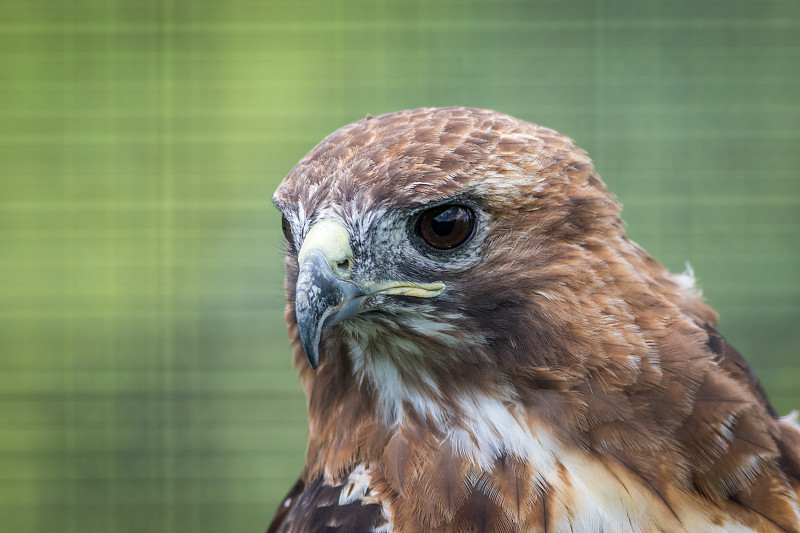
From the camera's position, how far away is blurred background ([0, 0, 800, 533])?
3.33 meters

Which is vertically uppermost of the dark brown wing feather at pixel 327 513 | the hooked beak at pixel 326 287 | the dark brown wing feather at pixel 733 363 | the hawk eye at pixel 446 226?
Result: the hawk eye at pixel 446 226

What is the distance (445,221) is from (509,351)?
0.70 ft

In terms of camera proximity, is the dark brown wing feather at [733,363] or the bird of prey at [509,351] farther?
the dark brown wing feather at [733,363]

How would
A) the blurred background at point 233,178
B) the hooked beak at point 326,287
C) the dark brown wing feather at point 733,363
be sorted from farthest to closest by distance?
the blurred background at point 233,178 → the dark brown wing feather at point 733,363 → the hooked beak at point 326,287

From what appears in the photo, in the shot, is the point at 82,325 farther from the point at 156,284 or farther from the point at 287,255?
the point at 287,255

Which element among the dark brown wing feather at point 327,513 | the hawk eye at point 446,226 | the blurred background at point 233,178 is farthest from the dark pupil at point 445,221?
the blurred background at point 233,178

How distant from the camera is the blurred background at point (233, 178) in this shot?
3.33 meters

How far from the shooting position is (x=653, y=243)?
3295 mm

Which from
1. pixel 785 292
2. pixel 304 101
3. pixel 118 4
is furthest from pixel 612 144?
pixel 118 4

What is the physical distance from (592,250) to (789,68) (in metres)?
2.57

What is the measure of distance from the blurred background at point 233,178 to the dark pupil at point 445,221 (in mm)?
2178

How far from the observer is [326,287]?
1162 mm

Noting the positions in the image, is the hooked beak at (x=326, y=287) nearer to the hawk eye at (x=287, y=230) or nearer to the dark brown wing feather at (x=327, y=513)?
the hawk eye at (x=287, y=230)

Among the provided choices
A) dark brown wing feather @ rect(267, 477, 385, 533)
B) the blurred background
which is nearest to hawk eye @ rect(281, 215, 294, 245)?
dark brown wing feather @ rect(267, 477, 385, 533)
